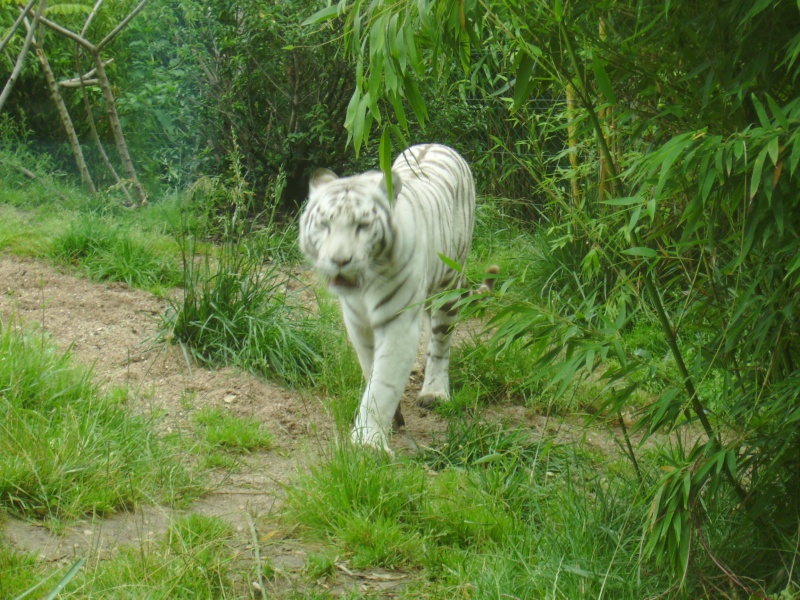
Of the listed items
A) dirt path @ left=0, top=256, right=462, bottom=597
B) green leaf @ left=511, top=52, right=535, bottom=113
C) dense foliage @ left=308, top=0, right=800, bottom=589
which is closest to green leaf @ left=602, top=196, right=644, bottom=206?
dense foliage @ left=308, top=0, right=800, bottom=589

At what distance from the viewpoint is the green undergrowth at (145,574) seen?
8.92 feet

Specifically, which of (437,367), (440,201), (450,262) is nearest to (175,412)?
(437,367)

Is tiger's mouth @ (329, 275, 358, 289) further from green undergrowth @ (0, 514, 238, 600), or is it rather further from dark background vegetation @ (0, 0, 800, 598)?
green undergrowth @ (0, 514, 238, 600)

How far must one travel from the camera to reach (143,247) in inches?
255

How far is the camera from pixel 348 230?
13.7ft

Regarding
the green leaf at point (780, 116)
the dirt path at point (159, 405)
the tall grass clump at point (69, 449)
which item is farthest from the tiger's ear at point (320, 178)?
the green leaf at point (780, 116)

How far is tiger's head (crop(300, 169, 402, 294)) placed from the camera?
412 cm

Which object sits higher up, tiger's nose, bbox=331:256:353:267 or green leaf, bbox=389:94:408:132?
green leaf, bbox=389:94:408:132

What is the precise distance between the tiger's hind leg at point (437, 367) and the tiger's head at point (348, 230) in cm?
101

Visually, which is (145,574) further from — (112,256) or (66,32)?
(66,32)

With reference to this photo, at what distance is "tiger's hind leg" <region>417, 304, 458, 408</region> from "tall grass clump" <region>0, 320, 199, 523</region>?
1.72 meters

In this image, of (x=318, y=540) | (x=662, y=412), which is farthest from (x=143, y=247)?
(x=662, y=412)

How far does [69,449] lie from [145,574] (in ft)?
2.81

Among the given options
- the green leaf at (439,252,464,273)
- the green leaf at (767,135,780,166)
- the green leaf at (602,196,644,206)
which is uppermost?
the green leaf at (767,135,780,166)
